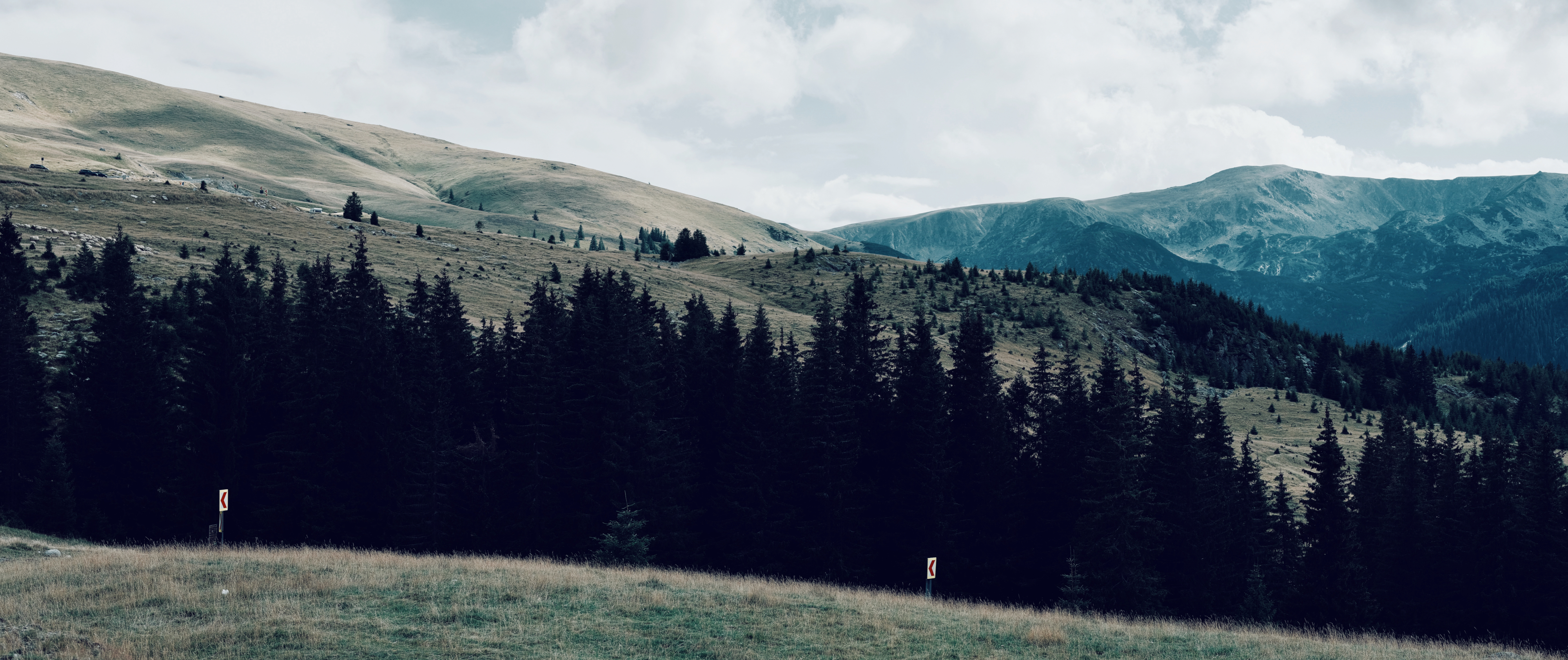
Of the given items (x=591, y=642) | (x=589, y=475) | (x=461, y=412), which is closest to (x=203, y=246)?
(x=461, y=412)

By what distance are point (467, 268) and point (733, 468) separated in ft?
208

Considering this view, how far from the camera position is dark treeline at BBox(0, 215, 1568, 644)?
37.5m

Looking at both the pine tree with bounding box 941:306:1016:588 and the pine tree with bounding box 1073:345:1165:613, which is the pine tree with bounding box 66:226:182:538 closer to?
the pine tree with bounding box 941:306:1016:588

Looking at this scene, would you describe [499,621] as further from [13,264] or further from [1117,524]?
[13,264]

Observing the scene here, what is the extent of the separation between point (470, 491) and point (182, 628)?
1010 inches

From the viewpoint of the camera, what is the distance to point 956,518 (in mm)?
38094

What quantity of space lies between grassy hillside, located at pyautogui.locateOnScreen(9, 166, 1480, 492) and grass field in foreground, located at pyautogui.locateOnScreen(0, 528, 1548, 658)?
4012 centimetres

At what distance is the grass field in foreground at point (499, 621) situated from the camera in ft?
46.2


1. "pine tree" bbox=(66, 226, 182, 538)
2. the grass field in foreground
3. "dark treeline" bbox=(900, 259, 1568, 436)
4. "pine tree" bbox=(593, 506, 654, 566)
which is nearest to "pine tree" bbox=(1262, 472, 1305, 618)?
the grass field in foreground

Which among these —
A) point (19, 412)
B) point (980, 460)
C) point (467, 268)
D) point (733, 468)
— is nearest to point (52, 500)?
point (19, 412)

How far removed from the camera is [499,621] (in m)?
16.2

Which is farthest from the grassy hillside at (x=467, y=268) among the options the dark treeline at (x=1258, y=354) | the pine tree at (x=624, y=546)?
the pine tree at (x=624, y=546)

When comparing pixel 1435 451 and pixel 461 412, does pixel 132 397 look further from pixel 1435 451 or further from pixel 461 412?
pixel 1435 451

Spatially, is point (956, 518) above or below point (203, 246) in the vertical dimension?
below
